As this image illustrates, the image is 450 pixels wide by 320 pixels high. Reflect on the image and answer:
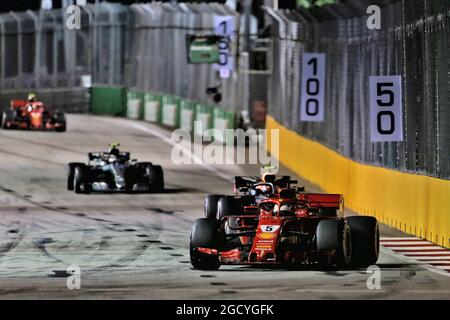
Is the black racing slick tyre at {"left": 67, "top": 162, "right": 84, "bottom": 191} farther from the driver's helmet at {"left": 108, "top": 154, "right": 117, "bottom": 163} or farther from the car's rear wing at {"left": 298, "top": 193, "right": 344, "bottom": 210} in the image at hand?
the car's rear wing at {"left": 298, "top": 193, "right": 344, "bottom": 210}

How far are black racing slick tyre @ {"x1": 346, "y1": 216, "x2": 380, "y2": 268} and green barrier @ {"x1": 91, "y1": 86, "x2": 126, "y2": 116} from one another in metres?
46.9

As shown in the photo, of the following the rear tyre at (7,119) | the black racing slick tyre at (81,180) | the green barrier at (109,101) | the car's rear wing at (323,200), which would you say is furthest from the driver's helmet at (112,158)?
the green barrier at (109,101)

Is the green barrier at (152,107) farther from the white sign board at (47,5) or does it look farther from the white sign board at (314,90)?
the white sign board at (314,90)

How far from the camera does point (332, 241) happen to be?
2197 cm

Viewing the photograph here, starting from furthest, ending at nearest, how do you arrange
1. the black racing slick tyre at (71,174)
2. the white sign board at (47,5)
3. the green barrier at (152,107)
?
the white sign board at (47,5), the green barrier at (152,107), the black racing slick tyre at (71,174)

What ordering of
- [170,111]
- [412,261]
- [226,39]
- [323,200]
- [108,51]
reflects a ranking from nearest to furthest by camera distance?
[412,261], [323,200], [226,39], [170,111], [108,51]

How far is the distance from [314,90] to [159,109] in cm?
2823

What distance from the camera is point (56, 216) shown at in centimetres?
3119

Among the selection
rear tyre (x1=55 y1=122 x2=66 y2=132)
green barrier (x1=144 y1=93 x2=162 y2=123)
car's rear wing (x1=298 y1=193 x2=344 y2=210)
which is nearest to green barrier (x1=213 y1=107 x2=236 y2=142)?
rear tyre (x1=55 y1=122 x2=66 y2=132)

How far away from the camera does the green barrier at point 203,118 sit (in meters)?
57.8

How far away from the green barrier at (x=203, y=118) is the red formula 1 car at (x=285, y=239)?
34.4 metres

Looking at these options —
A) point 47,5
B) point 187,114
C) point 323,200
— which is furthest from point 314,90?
point 47,5

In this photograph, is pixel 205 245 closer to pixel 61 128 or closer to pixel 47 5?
pixel 61 128

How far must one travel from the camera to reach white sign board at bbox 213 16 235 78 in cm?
5547
